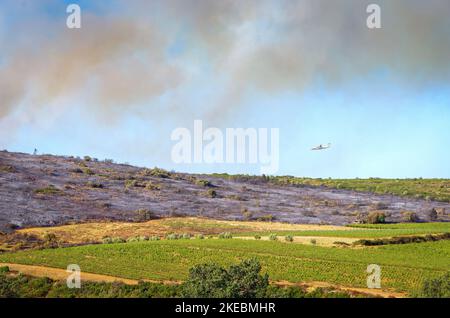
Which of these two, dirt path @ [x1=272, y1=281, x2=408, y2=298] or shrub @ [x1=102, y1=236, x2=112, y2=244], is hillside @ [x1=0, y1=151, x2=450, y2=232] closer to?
shrub @ [x1=102, y1=236, x2=112, y2=244]

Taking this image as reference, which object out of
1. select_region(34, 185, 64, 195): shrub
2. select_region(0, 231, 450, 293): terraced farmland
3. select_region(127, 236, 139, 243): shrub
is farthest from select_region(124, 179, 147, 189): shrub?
select_region(0, 231, 450, 293): terraced farmland

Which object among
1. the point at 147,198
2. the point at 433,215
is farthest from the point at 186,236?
the point at 433,215

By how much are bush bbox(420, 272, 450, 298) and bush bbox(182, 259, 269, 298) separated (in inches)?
435

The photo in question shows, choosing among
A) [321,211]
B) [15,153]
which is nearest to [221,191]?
[321,211]

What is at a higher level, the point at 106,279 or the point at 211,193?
the point at 211,193

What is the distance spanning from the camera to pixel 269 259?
61.7m

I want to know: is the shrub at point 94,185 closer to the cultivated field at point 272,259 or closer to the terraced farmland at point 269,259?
the terraced farmland at point 269,259

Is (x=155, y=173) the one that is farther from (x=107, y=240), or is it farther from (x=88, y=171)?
(x=107, y=240)

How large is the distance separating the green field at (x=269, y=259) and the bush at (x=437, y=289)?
23.0ft

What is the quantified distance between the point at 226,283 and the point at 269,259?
18.1 meters

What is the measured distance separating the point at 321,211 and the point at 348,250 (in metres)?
47.8

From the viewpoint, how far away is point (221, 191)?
126 meters

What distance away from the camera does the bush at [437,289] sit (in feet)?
139
